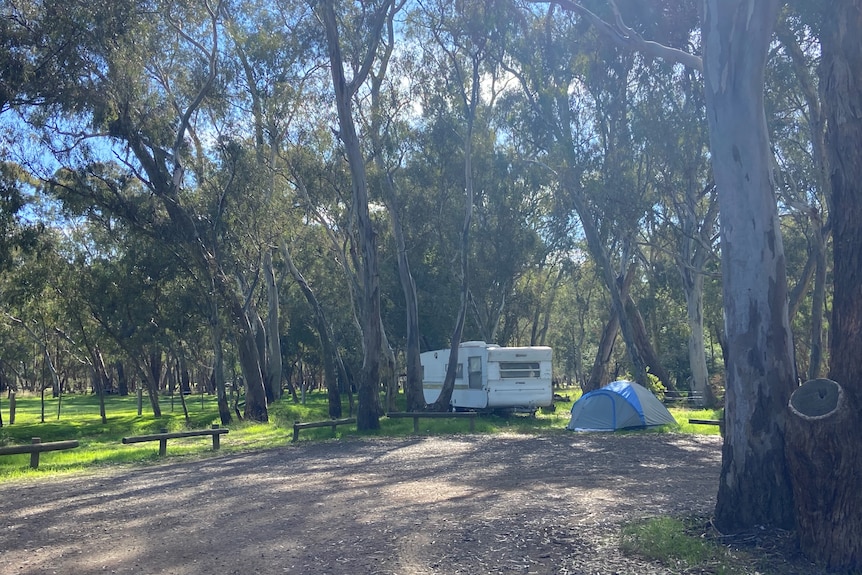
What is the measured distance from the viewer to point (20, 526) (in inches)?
296

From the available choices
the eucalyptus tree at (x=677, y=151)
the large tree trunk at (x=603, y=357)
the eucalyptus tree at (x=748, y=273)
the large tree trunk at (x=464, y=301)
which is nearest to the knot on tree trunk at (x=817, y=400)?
the eucalyptus tree at (x=748, y=273)

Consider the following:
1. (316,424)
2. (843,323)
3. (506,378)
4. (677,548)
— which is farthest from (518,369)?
(843,323)

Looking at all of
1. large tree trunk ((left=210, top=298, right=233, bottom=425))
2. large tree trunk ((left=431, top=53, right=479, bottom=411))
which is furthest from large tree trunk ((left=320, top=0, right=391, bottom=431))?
large tree trunk ((left=210, top=298, right=233, bottom=425))

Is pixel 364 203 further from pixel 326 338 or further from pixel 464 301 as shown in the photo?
pixel 326 338

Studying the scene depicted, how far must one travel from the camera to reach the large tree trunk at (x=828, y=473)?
501 centimetres

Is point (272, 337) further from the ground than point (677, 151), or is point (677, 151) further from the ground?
point (677, 151)

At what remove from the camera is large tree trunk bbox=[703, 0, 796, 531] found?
6.02m

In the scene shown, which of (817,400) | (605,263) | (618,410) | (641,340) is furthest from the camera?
(641,340)

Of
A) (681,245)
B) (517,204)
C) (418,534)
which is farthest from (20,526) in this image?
(517,204)

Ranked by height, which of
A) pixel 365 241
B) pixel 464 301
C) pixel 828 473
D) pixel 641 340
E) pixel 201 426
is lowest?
pixel 201 426

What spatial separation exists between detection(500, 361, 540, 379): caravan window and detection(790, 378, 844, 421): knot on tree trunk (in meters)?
16.4

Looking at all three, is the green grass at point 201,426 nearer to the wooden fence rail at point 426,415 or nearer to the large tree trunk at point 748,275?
the wooden fence rail at point 426,415

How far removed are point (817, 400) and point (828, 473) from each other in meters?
0.48

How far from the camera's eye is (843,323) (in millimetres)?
5340
